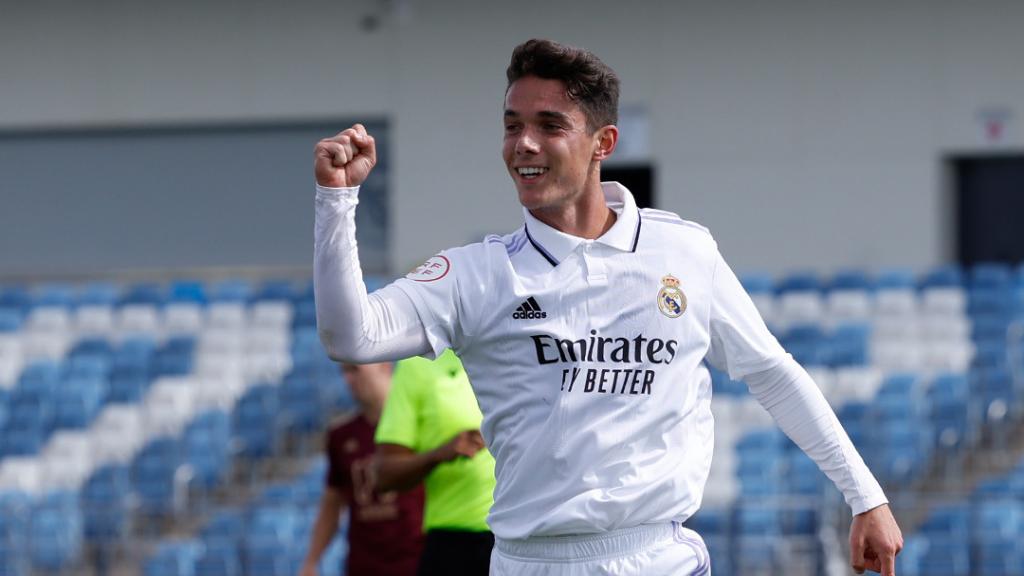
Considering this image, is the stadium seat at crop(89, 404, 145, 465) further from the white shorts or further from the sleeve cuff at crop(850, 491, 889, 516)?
the sleeve cuff at crop(850, 491, 889, 516)

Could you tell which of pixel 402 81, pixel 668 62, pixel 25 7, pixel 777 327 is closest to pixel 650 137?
pixel 668 62

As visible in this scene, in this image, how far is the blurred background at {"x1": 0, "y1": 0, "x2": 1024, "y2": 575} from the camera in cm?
1371

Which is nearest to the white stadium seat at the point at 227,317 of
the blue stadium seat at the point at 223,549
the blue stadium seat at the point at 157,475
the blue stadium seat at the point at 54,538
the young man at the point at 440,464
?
the blue stadium seat at the point at 157,475

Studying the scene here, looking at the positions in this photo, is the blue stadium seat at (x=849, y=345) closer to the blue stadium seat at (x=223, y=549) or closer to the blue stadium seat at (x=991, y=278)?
the blue stadium seat at (x=991, y=278)

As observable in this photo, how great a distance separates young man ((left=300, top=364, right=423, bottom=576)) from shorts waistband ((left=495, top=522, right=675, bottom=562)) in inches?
105

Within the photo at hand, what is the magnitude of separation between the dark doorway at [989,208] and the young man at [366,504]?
509 inches

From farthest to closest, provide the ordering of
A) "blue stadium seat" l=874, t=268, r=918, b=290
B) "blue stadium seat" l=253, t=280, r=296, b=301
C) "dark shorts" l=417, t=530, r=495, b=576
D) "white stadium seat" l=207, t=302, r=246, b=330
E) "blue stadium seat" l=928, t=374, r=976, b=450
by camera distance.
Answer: "blue stadium seat" l=253, t=280, r=296, b=301 < "white stadium seat" l=207, t=302, r=246, b=330 < "blue stadium seat" l=874, t=268, r=918, b=290 < "blue stadium seat" l=928, t=374, r=976, b=450 < "dark shorts" l=417, t=530, r=495, b=576

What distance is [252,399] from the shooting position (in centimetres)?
1488

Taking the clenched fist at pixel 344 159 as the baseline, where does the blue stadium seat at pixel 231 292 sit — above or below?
above

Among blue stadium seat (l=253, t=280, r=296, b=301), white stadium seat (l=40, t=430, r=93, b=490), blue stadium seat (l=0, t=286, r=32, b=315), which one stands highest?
blue stadium seat (l=253, t=280, r=296, b=301)

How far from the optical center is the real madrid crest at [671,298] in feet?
11.5

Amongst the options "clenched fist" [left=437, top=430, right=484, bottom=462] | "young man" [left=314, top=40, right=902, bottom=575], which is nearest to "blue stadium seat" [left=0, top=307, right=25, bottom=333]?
"clenched fist" [left=437, top=430, right=484, bottom=462]

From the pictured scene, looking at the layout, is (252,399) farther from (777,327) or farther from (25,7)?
(25,7)

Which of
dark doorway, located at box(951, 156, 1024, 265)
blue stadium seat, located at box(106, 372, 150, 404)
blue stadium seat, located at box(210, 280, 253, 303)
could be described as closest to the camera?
blue stadium seat, located at box(106, 372, 150, 404)
